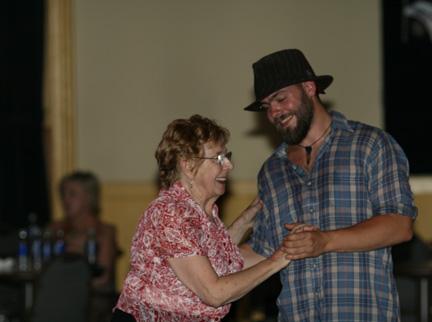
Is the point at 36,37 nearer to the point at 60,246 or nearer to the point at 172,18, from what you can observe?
the point at 172,18

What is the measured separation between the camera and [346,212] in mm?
2797

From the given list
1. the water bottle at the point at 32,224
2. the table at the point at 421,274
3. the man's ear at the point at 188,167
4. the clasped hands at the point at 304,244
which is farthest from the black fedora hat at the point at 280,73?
the water bottle at the point at 32,224

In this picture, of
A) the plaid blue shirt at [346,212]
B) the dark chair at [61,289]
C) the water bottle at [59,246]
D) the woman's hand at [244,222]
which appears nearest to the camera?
the plaid blue shirt at [346,212]

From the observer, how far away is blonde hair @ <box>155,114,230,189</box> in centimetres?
261

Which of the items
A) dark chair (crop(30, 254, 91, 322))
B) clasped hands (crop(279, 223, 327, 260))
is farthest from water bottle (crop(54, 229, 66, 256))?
clasped hands (crop(279, 223, 327, 260))

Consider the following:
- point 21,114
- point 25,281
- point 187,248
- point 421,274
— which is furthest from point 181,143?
point 21,114

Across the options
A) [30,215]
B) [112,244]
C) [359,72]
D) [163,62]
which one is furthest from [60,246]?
[359,72]

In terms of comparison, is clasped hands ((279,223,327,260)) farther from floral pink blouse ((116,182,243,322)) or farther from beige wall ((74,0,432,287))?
beige wall ((74,0,432,287))

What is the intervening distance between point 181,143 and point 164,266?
18.6 inches

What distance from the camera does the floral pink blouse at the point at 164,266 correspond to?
2426mm

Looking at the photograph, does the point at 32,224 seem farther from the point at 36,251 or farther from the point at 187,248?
the point at 187,248

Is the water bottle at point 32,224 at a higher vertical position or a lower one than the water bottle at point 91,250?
higher

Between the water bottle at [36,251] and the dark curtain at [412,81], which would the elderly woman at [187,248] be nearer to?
the water bottle at [36,251]

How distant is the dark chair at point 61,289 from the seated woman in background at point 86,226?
715mm
